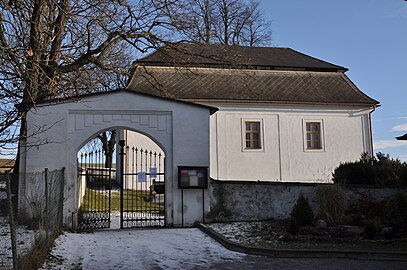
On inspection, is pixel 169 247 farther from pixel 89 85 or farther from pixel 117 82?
pixel 117 82

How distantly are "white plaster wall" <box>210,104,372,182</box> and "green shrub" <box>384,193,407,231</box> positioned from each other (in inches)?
517

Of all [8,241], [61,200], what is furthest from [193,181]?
[8,241]

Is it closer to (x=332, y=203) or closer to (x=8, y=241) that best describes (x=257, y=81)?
(x=332, y=203)

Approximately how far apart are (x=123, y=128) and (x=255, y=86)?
45.8 ft

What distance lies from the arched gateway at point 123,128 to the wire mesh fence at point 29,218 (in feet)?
2.81

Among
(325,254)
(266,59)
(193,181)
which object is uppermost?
(266,59)

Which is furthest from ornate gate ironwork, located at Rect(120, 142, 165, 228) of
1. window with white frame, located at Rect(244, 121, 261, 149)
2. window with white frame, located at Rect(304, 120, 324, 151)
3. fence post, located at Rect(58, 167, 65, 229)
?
window with white frame, located at Rect(304, 120, 324, 151)

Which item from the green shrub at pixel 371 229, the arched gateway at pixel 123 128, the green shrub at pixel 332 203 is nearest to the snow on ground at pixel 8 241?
the arched gateway at pixel 123 128

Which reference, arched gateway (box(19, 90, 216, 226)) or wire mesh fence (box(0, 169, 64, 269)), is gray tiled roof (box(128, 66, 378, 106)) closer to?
arched gateway (box(19, 90, 216, 226))

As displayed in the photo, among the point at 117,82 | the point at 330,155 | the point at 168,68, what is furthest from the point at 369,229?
the point at 117,82

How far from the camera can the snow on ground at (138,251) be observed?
8.61 meters

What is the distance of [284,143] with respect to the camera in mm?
25406

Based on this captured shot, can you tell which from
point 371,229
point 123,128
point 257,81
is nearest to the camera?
point 371,229

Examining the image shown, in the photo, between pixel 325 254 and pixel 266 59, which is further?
pixel 266 59
